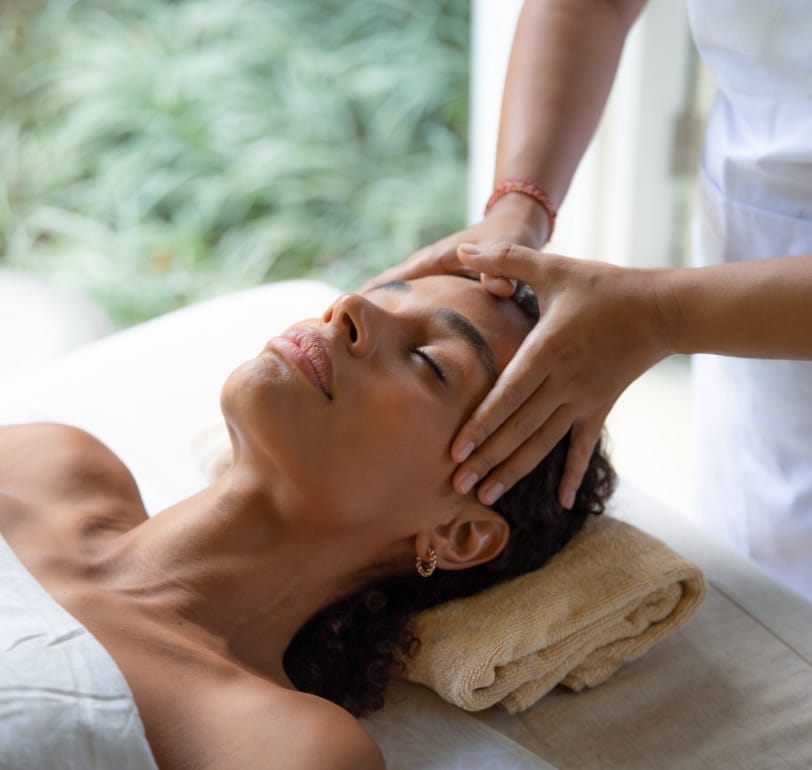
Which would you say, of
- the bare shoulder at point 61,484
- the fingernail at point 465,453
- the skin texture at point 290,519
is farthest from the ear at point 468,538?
the bare shoulder at point 61,484

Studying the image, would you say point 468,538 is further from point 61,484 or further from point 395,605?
point 61,484

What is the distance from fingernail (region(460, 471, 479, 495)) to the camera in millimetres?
1432

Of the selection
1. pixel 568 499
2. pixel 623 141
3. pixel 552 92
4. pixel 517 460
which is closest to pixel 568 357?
pixel 517 460

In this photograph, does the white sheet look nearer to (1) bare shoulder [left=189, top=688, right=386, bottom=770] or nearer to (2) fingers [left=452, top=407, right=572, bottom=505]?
(1) bare shoulder [left=189, top=688, right=386, bottom=770]

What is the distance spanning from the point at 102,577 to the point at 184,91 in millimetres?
2617

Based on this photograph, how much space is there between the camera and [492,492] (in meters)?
1.44

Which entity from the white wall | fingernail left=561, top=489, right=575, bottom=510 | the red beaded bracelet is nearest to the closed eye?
fingernail left=561, top=489, right=575, bottom=510

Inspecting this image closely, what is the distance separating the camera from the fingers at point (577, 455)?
1448mm

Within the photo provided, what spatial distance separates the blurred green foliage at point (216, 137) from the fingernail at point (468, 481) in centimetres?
254

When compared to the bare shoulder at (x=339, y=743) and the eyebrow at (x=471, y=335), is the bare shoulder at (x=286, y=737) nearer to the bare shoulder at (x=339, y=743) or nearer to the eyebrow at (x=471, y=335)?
the bare shoulder at (x=339, y=743)

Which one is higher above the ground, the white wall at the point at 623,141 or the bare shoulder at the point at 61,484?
the white wall at the point at 623,141

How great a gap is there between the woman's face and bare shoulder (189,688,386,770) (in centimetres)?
28

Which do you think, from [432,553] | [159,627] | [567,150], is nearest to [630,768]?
[432,553]

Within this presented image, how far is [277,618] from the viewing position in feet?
4.96
